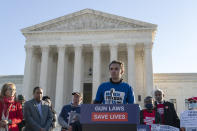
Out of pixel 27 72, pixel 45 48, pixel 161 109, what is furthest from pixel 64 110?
pixel 45 48

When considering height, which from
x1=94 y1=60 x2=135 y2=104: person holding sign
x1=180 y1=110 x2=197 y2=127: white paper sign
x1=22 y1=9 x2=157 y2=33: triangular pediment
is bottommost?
x1=180 y1=110 x2=197 y2=127: white paper sign

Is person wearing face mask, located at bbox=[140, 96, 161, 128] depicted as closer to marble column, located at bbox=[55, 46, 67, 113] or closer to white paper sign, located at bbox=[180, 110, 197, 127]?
white paper sign, located at bbox=[180, 110, 197, 127]

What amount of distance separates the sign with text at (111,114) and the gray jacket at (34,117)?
467cm

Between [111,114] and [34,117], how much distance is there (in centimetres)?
512

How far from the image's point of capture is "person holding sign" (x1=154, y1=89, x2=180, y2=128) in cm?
758

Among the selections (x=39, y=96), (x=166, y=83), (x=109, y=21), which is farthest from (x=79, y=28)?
(x=39, y=96)

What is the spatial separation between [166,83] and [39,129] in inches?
1560

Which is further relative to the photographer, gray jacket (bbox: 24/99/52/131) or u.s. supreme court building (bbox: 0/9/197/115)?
u.s. supreme court building (bbox: 0/9/197/115)

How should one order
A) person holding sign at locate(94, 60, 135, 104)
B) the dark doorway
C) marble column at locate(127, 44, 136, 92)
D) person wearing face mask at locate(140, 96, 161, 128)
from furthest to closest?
the dark doorway, marble column at locate(127, 44, 136, 92), person wearing face mask at locate(140, 96, 161, 128), person holding sign at locate(94, 60, 135, 104)

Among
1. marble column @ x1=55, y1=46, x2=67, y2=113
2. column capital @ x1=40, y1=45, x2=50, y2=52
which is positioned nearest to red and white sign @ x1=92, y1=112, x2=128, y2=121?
marble column @ x1=55, y1=46, x2=67, y2=113

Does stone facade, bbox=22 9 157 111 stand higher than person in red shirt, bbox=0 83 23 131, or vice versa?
stone facade, bbox=22 9 157 111

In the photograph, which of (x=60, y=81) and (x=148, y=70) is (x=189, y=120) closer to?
(x=148, y=70)

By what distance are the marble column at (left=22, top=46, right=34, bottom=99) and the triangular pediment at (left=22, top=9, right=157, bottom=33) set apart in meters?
3.30

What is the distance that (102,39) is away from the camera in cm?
3669
